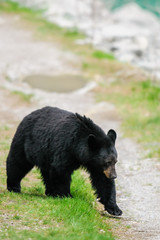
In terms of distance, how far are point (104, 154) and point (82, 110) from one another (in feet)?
32.6

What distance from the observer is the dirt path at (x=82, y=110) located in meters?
7.26

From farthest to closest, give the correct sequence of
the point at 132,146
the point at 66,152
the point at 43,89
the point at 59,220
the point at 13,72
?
the point at 13,72
the point at 43,89
the point at 132,146
the point at 66,152
the point at 59,220

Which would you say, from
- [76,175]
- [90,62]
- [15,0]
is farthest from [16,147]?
[15,0]

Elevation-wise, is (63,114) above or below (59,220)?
above

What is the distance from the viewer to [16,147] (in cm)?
782

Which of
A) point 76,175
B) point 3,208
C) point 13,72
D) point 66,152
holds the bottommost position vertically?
point 13,72

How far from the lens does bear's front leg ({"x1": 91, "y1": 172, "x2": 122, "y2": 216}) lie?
7.01 meters

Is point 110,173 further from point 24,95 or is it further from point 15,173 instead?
point 24,95

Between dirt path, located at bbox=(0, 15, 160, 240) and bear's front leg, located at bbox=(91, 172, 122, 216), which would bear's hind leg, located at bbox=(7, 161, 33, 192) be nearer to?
bear's front leg, located at bbox=(91, 172, 122, 216)

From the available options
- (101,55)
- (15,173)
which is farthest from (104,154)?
(101,55)

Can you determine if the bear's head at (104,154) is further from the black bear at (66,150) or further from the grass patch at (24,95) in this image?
the grass patch at (24,95)

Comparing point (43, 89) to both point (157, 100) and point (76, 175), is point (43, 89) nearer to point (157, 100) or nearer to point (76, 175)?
point (157, 100)

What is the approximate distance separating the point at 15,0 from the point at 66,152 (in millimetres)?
35537

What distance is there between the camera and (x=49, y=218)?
6055 mm
